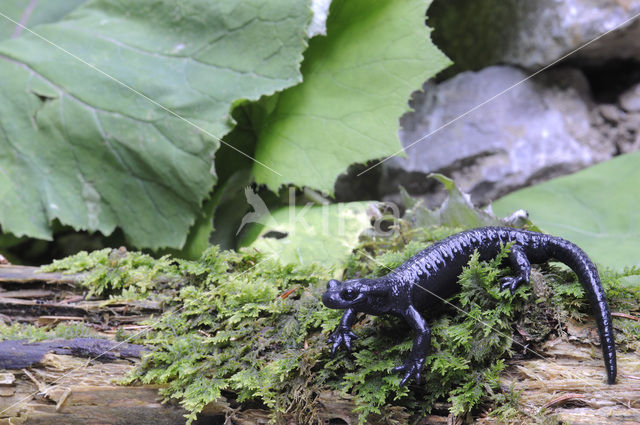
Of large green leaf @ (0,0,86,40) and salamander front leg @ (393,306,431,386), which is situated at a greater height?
large green leaf @ (0,0,86,40)

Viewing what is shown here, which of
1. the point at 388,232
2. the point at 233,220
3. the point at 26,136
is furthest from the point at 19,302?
the point at 388,232

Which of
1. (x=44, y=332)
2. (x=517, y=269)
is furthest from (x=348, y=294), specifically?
(x=44, y=332)

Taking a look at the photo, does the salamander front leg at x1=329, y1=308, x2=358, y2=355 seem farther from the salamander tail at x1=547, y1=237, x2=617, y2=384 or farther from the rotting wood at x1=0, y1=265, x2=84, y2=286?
the rotting wood at x1=0, y1=265, x2=84, y2=286

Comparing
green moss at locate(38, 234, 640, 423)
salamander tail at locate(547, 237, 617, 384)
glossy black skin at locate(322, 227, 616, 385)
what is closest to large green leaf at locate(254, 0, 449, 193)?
green moss at locate(38, 234, 640, 423)

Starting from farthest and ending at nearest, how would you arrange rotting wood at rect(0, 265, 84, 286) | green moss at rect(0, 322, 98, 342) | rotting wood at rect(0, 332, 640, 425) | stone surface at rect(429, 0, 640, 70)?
stone surface at rect(429, 0, 640, 70), rotting wood at rect(0, 265, 84, 286), green moss at rect(0, 322, 98, 342), rotting wood at rect(0, 332, 640, 425)

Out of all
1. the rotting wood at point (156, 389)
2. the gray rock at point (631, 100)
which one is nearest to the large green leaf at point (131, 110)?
the rotting wood at point (156, 389)

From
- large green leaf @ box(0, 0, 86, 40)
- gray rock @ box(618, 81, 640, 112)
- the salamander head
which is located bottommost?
the salamander head

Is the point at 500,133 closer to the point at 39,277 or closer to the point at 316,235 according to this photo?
the point at 316,235

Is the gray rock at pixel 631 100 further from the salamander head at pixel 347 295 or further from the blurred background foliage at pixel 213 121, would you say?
the salamander head at pixel 347 295


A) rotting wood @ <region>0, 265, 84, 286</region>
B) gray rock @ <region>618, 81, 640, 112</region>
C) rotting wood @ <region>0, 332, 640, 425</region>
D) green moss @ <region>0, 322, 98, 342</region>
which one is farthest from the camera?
gray rock @ <region>618, 81, 640, 112</region>
